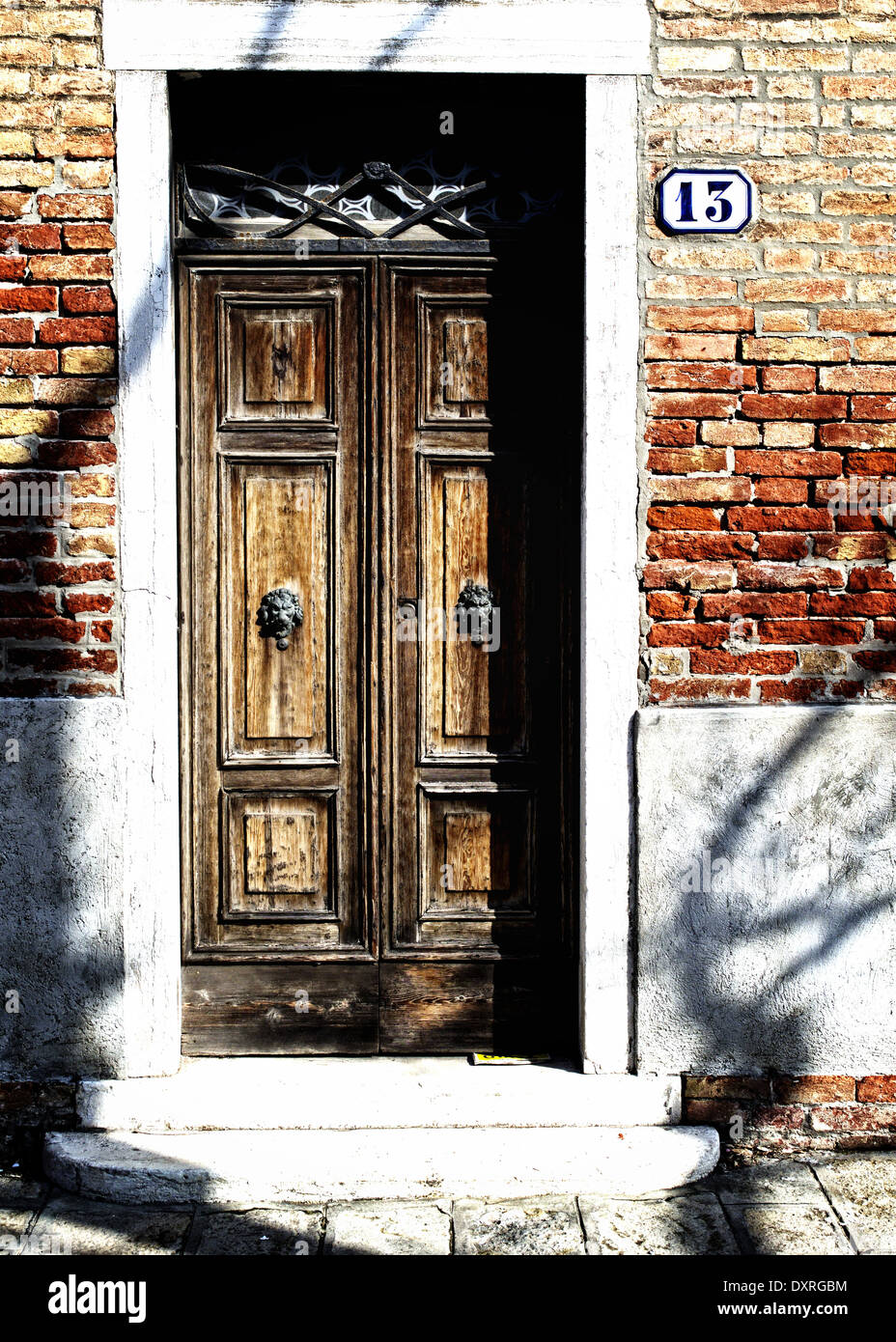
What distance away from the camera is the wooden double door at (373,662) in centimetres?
356

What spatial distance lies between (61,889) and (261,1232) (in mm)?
1129

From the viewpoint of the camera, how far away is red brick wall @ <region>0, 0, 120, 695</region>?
3.28 m

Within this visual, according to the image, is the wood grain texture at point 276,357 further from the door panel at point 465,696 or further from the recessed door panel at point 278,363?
the door panel at point 465,696

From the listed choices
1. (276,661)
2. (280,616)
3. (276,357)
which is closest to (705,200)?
(276,357)

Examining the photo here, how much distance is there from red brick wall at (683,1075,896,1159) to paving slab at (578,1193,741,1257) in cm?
28

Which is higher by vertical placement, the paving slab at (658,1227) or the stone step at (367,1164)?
the stone step at (367,1164)

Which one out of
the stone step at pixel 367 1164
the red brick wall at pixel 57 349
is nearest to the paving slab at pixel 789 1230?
the stone step at pixel 367 1164

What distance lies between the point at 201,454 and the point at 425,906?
5.34 ft

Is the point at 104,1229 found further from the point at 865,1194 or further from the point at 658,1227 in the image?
the point at 865,1194

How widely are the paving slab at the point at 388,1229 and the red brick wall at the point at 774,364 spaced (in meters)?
1.60

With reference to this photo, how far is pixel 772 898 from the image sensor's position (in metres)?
3.38

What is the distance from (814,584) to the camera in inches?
134

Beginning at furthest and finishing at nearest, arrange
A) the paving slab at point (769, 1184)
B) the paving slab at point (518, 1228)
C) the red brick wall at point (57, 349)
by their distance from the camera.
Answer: the red brick wall at point (57, 349) → the paving slab at point (769, 1184) → the paving slab at point (518, 1228)
